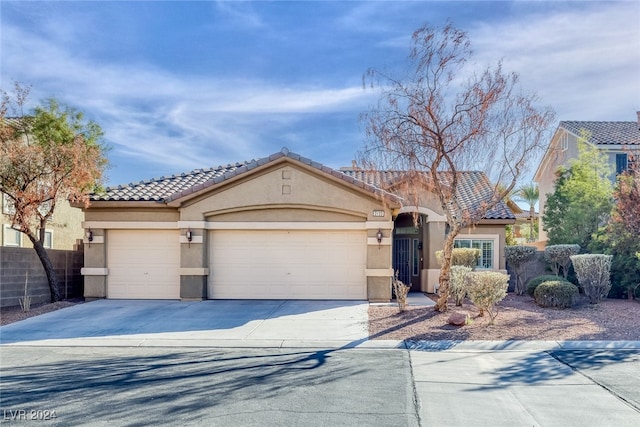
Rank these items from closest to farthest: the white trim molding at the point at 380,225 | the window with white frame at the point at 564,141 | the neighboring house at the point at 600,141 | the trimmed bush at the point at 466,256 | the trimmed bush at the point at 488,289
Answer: the trimmed bush at the point at 488,289 < the white trim molding at the point at 380,225 < the trimmed bush at the point at 466,256 < the neighboring house at the point at 600,141 < the window with white frame at the point at 564,141

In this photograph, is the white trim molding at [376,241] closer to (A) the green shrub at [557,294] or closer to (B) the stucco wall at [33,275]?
(A) the green shrub at [557,294]

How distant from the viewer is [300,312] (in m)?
13.4

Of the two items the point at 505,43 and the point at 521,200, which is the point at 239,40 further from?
the point at 521,200

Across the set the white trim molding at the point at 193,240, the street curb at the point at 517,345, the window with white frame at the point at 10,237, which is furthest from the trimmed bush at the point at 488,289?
the window with white frame at the point at 10,237

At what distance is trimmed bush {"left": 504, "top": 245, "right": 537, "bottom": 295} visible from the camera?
1745cm

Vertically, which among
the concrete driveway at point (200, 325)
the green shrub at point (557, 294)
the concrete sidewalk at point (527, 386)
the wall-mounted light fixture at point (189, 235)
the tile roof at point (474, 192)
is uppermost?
the tile roof at point (474, 192)

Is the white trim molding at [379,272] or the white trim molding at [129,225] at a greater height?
the white trim molding at [129,225]

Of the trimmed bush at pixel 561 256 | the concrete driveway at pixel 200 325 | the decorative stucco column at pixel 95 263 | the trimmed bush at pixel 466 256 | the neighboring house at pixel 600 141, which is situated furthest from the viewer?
the neighboring house at pixel 600 141

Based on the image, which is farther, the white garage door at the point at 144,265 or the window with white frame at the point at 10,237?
the window with white frame at the point at 10,237

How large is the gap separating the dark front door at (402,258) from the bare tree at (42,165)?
1117cm

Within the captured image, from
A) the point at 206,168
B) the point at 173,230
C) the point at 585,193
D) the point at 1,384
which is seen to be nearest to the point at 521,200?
the point at 585,193

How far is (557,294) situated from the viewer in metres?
13.6

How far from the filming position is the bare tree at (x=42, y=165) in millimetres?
13695

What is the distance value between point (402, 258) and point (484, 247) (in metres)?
3.15
